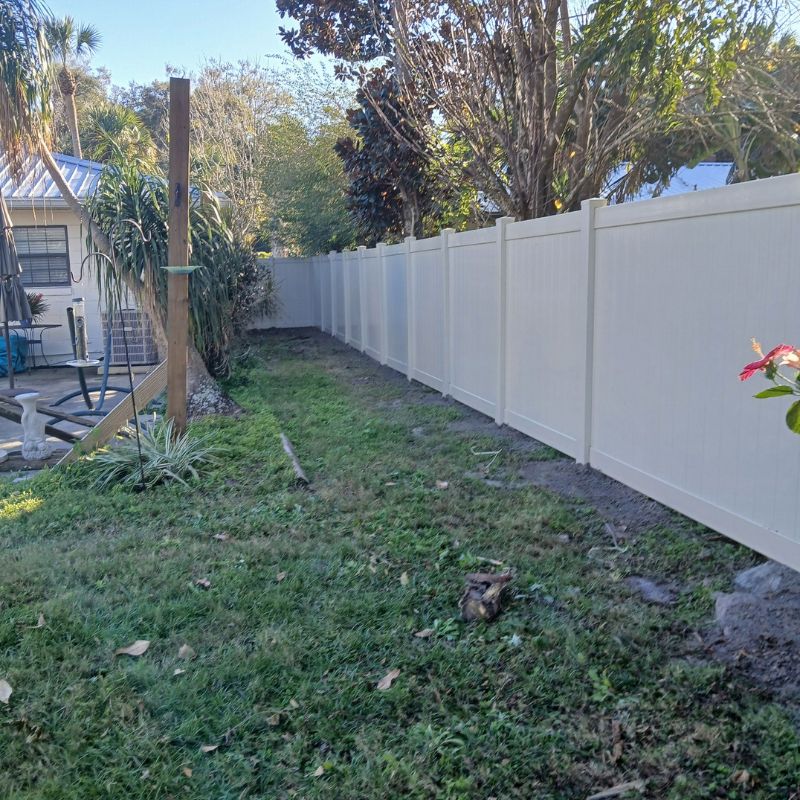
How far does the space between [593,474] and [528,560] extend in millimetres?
1771

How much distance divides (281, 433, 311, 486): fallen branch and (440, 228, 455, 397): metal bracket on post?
100 inches

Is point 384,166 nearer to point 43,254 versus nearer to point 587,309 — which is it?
point 43,254

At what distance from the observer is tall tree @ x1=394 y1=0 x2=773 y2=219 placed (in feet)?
22.7

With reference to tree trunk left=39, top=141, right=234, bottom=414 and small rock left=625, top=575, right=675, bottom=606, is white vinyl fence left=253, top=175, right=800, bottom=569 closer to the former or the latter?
small rock left=625, top=575, right=675, bottom=606

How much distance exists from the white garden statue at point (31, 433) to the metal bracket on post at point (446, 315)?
448 cm

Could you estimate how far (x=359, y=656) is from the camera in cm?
339

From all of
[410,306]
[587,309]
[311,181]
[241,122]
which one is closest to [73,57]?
[241,122]

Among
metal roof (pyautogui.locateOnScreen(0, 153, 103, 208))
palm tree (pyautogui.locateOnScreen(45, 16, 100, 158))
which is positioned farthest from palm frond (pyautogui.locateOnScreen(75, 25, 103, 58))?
metal roof (pyautogui.locateOnScreen(0, 153, 103, 208))

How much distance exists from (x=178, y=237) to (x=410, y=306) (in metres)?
4.74

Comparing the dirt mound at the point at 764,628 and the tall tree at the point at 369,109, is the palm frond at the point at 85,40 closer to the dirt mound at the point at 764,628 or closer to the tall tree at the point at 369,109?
the tall tree at the point at 369,109

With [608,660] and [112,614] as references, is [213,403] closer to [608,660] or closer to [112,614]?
[112,614]

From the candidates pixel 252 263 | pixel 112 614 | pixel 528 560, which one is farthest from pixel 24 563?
pixel 252 263

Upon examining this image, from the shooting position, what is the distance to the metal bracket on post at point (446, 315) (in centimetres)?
908

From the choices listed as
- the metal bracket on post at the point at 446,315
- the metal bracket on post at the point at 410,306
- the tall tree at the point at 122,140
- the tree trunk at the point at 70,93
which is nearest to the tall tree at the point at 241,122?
the tall tree at the point at 122,140
